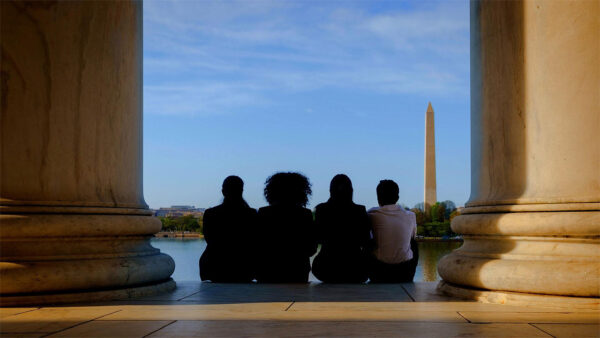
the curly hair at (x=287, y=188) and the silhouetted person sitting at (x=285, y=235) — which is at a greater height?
the curly hair at (x=287, y=188)

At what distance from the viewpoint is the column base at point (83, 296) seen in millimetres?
27375

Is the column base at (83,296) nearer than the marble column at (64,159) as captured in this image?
Yes

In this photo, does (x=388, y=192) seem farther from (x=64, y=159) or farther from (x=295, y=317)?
(x=64, y=159)

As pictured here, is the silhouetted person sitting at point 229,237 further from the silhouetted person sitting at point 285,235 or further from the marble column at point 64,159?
the marble column at point 64,159

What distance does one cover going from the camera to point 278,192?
39562 millimetres

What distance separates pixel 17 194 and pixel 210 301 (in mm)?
9322

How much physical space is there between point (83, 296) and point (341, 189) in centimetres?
1600

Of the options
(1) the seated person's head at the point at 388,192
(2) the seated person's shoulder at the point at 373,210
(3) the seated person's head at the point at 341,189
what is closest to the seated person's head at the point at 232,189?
(3) the seated person's head at the point at 341,189

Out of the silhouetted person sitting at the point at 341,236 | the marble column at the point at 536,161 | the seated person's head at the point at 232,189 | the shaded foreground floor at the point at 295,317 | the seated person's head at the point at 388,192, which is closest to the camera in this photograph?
the shaded foreground floor at the point at 295,317

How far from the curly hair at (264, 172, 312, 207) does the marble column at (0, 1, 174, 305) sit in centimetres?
1032

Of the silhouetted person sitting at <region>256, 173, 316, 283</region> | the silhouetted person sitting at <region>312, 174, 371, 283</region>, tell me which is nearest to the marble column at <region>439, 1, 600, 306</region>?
the silhouetted person sitting at <region>312, 174, 371, 283</region>

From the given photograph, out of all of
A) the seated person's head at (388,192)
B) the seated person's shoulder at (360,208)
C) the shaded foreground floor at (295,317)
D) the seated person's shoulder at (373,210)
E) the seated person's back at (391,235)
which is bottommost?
the shaded foreground floor at (295,317)

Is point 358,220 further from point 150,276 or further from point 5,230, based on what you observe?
point 5,230

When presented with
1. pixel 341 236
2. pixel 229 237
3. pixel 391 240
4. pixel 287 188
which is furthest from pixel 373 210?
pixel 229 237
